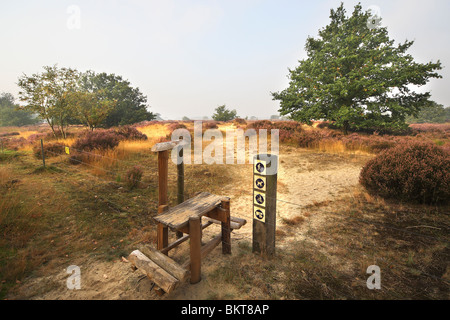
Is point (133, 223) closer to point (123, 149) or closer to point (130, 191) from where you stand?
point (130, 191)

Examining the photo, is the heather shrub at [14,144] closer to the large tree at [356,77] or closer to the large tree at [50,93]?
the large tree at [50,93]

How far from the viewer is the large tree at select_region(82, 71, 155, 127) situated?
26484mm

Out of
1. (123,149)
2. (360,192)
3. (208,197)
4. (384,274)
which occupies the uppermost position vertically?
(123,149)

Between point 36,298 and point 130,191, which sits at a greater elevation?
point 130,191

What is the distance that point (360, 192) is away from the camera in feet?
20.3

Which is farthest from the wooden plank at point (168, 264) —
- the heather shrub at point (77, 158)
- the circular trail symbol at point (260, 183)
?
the heather shrub at point (77, 158)

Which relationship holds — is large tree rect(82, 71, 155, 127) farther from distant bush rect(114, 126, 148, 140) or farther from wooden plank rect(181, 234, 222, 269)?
wooden plank rect(181, 234, 222, 269)

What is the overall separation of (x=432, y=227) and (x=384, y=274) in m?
2.32

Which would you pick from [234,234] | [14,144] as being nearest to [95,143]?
[14,144]

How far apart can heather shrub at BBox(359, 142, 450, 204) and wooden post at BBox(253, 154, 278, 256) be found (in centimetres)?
439

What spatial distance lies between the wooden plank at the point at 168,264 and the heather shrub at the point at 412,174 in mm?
5996

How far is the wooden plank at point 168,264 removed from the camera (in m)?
2.35

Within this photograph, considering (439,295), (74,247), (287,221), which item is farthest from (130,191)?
(439,295)

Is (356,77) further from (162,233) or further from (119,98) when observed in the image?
(119,98)
